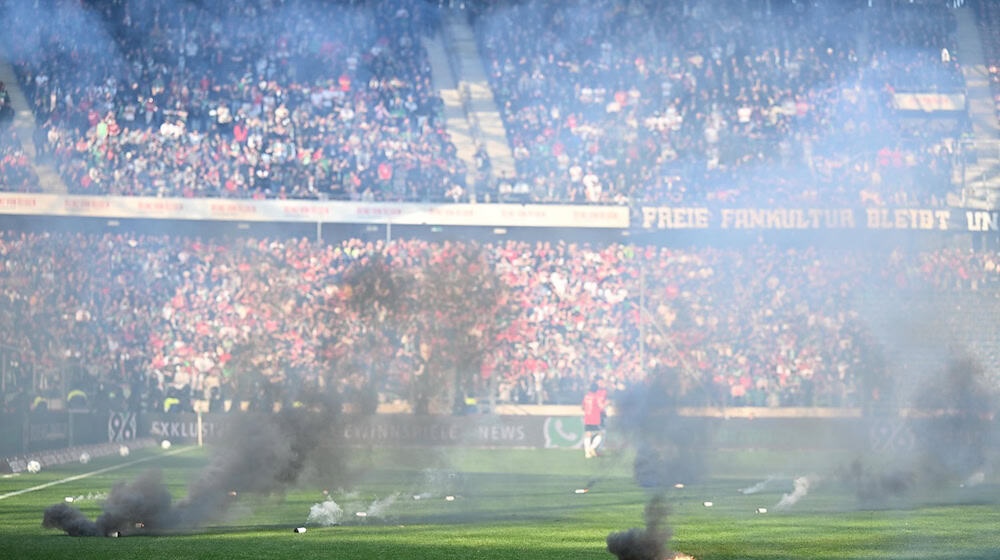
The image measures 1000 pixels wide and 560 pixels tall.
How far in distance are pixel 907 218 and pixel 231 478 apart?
23.1 meters

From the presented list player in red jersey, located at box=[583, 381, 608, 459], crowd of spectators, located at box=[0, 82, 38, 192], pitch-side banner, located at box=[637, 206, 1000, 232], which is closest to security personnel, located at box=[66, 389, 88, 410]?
crowd of spectators, located at box=[0, 82, 38, 192]

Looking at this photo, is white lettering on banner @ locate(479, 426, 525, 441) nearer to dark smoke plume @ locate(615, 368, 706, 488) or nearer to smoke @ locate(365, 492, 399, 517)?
dark smoke plume @ locate(615, 368, 706, 488)

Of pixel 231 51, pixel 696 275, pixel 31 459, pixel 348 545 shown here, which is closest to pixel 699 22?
pixel 696 275

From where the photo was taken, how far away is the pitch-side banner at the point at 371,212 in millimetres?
36969

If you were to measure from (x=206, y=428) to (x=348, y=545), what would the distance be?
64.1 feet

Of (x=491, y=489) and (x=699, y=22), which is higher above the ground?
(x=699, y=22)

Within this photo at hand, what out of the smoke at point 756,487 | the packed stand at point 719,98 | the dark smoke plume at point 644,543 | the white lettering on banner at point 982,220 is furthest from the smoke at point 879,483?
the white lettering on banner at point 982,220

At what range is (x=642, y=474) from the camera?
24.5 m

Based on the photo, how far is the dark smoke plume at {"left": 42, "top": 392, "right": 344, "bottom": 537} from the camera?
15.7m

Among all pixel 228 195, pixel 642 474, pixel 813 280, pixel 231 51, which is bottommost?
pixel 642 474

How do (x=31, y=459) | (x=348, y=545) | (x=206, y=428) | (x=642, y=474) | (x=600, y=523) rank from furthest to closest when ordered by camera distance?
1. (x=206, y=428)
2. (x=31, y=459)
3. (x=642, y=474)
4. (x=600, y=523)
5. (x=348, y=545)

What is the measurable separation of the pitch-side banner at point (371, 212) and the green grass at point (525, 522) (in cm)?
1136

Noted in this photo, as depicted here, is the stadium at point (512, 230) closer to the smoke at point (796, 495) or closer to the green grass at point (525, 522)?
the green grass at point (525, 522)

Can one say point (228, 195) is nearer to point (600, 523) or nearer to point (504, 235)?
point (504, 235)
